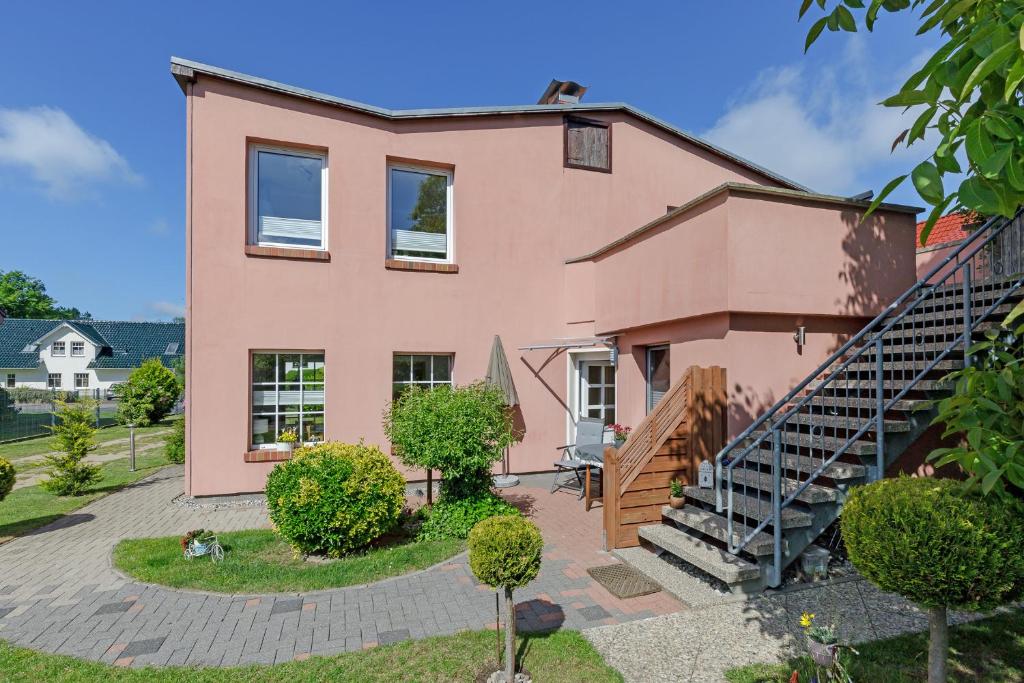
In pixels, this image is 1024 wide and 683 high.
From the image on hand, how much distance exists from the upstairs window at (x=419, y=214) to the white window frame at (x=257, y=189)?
1.20 m

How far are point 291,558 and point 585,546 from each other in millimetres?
3723

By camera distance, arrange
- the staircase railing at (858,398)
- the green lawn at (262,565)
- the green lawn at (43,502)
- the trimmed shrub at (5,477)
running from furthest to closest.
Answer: the green lawn at (43,502)
the trimmed shrub at (5,477)
the green lawn at (262,565)
the staircase railing at (858,398)

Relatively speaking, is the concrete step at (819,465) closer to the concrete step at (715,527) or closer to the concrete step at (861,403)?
the concrete step at (861,403)

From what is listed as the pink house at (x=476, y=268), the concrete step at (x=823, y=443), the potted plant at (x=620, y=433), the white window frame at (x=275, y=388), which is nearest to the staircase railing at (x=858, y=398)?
the concrete step at (x=823, y=443)

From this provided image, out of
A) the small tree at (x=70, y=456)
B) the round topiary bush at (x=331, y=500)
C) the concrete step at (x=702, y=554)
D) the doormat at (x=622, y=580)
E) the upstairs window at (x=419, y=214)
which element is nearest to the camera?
the concrete step at (x=702, y=554)

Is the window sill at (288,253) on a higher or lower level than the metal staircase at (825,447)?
higher

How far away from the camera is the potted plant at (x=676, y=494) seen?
636cm

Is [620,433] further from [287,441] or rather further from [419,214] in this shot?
[287,441]

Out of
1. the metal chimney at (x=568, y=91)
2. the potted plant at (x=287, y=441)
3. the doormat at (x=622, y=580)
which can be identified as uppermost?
the metal chimney at (x=568, y=91)

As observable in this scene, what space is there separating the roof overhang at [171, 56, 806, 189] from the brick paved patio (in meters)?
7.50

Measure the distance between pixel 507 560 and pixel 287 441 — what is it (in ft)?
21.5

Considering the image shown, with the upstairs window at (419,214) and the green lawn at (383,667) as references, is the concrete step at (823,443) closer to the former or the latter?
the green lawn at (383,667)

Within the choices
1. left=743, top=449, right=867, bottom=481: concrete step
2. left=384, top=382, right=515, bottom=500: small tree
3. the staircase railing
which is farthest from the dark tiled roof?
left=743, top=449, right=867, bottom=481: concrete step

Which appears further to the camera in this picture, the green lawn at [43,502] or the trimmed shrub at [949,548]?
the green lawn at [43,502]
